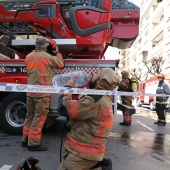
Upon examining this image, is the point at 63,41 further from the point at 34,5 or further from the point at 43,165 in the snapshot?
the point at 43,165

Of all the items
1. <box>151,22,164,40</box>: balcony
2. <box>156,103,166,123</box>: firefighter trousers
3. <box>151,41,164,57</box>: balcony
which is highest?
<box>151,22,164,40</box>: balcony

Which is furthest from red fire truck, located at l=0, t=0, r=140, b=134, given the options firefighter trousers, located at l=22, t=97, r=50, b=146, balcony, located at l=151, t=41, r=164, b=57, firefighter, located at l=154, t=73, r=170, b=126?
balcony, located at l=151, t=41, r=164, b=57

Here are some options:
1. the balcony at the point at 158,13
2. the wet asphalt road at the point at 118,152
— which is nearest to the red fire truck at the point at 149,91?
the wet asphalt road at the point at 118,152

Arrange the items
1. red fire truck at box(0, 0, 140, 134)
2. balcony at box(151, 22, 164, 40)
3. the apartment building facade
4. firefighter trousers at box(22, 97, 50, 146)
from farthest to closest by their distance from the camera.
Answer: balcony at box(151, 22, 164, 40)
the apartment building facade
red fire truck at box(0, 0, 140, 134)
firefighter trousers at box(22, 97, 50, 146)

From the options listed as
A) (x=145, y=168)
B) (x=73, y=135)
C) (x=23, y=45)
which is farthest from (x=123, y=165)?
(x=23, y=45)

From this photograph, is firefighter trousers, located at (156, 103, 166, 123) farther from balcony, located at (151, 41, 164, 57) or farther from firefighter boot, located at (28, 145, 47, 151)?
balcony, located at (151, 41, 164, 57)

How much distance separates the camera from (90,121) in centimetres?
211

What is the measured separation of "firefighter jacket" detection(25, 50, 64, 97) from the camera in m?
3.79

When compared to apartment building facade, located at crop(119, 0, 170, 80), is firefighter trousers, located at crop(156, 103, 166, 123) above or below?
below

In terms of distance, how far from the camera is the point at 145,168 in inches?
136

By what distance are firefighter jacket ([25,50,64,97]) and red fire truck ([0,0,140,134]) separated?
0.41 metres

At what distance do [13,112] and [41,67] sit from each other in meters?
1.45

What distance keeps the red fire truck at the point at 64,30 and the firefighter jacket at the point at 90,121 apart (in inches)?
82.0

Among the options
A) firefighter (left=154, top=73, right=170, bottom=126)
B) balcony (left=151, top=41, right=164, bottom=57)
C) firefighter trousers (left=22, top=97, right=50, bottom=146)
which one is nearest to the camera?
firefighter trousers (left=22, top=97, right=50, bottom=146)
